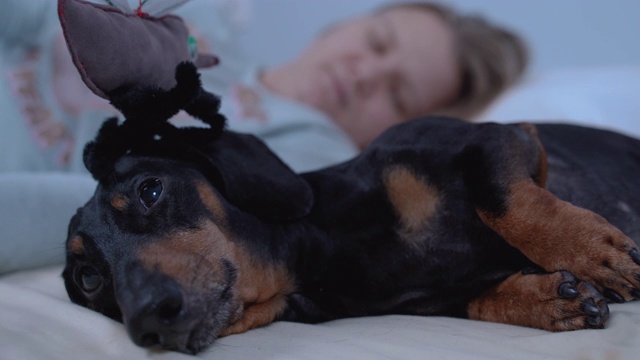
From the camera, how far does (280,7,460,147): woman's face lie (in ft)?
11.3

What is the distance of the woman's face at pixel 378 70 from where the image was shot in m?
3.46

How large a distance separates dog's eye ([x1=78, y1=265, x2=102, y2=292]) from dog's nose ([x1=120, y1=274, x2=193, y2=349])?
306 millimetres

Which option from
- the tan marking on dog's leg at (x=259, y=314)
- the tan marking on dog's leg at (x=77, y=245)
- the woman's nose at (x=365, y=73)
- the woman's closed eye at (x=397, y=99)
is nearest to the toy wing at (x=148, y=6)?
the tan marking on dog's leg at (x=77, y=245)

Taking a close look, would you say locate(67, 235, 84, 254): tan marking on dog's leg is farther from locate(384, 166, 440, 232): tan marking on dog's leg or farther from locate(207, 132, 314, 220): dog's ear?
locate(384, 166, 440, 232): tan marking on dog's leg

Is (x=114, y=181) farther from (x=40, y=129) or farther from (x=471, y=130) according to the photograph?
(x=40, y=129)

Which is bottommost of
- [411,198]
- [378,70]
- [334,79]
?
[334,79]

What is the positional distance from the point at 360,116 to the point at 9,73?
182 centimetres

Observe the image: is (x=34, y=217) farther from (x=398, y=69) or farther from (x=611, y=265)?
(x=398, y=69)

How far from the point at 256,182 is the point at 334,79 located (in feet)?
6.32

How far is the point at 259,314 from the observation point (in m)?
1.63

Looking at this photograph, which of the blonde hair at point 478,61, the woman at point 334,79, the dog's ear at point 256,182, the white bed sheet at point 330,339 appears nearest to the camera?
the white bed sheet at point 330,339

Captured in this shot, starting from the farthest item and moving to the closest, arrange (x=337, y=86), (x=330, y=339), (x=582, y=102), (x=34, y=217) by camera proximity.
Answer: (x=337, y=86), (x=582, y=102), (x=34, y=217), (x=330, y=339)

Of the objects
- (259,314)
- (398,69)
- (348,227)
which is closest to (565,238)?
(348,227)

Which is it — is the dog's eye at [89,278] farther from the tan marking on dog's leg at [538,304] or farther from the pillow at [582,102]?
the pillow at [582,102]
